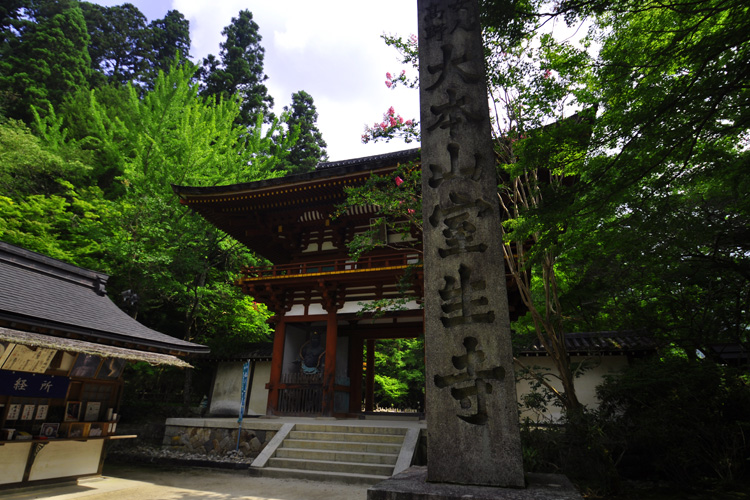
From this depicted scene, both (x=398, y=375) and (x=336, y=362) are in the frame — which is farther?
(x=398, y=375)

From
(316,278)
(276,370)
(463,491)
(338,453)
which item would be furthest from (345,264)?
(463,491)

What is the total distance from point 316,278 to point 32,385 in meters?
6.10

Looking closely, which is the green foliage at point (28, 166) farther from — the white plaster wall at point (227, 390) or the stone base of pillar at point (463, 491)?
the stone base of pillar at point (463, 491)

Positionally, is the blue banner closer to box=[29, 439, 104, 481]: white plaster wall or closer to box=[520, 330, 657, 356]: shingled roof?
box=[29, 439, 104, 481]: white plaster wall

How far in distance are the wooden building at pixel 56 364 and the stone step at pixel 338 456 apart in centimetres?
284

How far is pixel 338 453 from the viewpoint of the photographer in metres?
7.50

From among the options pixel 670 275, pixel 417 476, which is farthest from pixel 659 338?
pixel 417 476

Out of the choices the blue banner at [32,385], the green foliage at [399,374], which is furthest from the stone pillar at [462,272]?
the green foliage at [399,374]

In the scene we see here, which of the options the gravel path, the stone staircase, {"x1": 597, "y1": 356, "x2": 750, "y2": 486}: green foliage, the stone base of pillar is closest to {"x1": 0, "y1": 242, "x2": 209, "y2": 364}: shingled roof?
the gravel path

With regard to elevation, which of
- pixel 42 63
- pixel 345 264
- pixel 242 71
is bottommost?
pixel 345 264

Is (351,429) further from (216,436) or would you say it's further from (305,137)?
(305,137)

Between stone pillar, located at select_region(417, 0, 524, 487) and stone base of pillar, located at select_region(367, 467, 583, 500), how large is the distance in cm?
10

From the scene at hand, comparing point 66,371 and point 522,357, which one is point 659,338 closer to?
point 522,357

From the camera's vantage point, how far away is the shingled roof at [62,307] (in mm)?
5805
